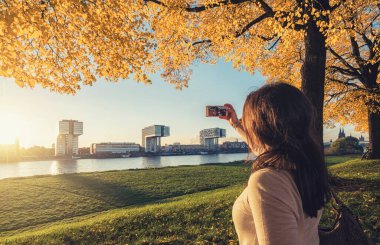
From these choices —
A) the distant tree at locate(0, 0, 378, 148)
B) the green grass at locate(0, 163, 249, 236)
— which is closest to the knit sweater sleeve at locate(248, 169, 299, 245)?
the distant tree at locate(0, 0, 378, 148)

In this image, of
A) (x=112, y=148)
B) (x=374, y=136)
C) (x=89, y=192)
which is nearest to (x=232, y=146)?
(x=112, y=148)

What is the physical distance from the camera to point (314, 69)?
10.9m

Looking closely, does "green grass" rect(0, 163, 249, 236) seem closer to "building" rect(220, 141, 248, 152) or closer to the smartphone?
the smartphone

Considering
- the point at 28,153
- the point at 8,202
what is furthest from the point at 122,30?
A: the point at 28,153

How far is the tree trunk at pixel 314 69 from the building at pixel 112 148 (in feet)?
564

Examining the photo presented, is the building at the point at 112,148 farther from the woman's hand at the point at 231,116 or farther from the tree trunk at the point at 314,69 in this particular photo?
the woman's hand at the point at 231,116

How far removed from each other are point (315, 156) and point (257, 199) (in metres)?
0.53

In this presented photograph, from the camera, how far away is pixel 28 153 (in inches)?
6486

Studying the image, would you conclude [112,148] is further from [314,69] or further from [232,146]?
[314,69]

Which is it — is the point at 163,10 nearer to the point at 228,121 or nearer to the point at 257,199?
the point at 228,121

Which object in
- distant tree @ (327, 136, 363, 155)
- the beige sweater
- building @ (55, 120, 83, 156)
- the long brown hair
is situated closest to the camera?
the beige sweater

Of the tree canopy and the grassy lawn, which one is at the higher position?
the tree canopy

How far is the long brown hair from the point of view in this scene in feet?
5.90

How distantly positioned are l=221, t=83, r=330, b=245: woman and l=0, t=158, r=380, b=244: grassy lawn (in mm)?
5220
